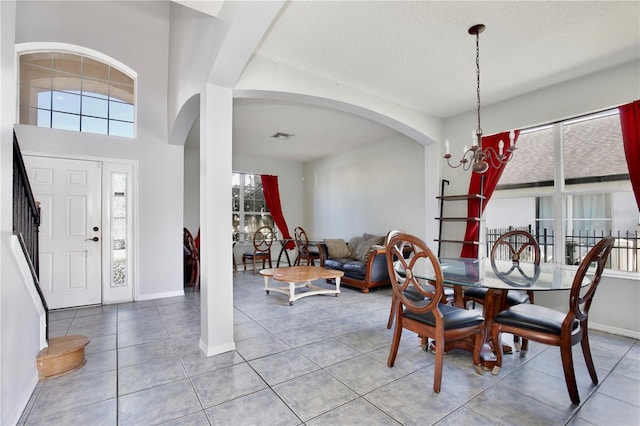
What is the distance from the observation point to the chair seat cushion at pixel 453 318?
2072 mm

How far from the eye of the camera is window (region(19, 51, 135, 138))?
3699 mm

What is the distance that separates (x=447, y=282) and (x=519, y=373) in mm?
904

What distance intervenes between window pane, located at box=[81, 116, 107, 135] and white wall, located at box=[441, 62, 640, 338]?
5206 mm

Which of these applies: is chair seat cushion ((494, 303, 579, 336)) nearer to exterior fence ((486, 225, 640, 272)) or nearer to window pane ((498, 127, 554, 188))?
exterior fence ((486, 225, 640, 272))

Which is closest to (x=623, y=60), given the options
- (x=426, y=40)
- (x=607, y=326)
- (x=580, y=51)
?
(x=580, y=51)

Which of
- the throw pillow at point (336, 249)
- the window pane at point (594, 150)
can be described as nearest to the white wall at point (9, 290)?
the throw pillow at point (336, 249)

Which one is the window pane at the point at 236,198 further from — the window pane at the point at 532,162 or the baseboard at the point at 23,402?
→ the window pane at the point at 532,162

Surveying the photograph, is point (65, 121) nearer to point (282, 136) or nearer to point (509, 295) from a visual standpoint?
point (282, 136)

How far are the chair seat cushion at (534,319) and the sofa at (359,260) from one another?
2.55 meters

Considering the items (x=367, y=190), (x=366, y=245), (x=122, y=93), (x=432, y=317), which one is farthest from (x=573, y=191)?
(x=122, y=93)

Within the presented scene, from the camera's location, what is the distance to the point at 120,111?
13.8ft

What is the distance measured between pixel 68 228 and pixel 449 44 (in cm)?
485

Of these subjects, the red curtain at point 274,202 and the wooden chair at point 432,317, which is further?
the red curtain at point 274,202

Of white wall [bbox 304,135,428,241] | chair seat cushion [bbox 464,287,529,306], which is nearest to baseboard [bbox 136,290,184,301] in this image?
white wall [bbox 304,135,428,241]
